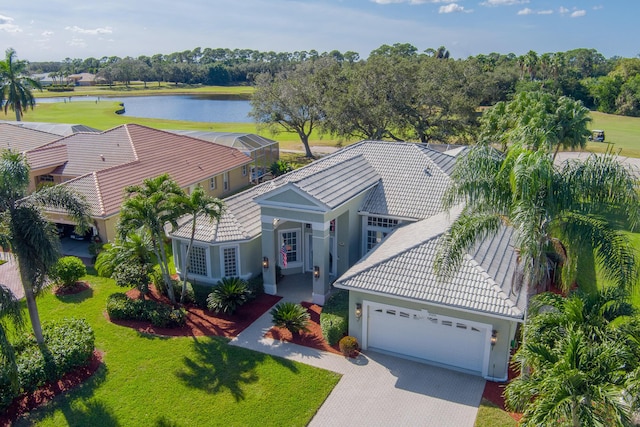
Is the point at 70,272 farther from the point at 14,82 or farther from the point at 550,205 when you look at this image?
the point at 14,82

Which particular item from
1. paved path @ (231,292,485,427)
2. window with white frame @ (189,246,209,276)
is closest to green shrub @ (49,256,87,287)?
window with white frame @ (189,246,209,276)

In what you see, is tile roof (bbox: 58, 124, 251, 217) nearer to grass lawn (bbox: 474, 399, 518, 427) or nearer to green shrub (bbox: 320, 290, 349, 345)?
green shrub (bbox: 320, 290, 349, 345)

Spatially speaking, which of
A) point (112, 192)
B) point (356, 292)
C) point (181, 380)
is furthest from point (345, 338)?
point (112, 192)

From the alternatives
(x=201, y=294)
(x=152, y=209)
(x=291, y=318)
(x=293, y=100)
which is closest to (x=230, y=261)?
(x=201, y=294)

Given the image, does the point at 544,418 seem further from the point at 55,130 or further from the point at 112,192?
the point at 55,130

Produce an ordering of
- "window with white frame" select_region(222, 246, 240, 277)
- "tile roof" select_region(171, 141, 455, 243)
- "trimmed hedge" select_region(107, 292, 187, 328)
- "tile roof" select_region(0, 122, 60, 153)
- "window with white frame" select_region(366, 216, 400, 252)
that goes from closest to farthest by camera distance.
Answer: "trimmed hedge" select_region(107, 292, 187, 328) → "tile roof" select_region(171, 141, 455, 243) → "window with white frame" select_region(222, 246, 240, 277) → "window with white frame" select_region(366, 216, 400, 252) → "tile roof" select_region(0, 122, 60, 153)
